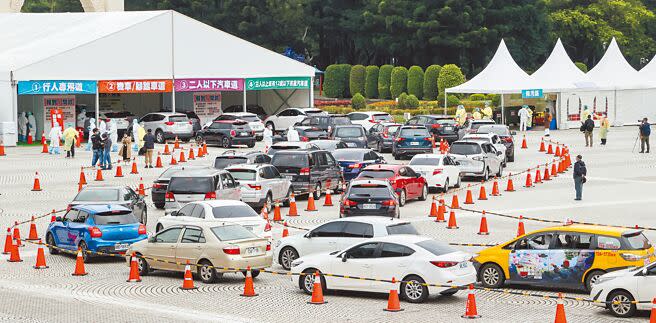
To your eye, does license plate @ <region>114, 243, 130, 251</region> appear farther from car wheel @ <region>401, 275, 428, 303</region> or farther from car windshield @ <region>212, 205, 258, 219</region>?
car wheel @ <region>401, 275, 428, 303</region>

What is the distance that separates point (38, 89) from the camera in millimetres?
56875

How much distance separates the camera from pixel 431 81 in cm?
8794

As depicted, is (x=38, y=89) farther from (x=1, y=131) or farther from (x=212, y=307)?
(x=212, y=307)

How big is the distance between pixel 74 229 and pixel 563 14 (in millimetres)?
88883

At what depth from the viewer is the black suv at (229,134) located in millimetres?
55375

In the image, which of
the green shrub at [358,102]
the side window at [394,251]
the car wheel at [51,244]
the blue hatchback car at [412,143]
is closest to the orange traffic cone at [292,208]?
the car wheel at [51,244]

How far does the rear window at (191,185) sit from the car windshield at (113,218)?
489cm

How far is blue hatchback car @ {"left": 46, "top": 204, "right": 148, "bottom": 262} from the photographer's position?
25750mm

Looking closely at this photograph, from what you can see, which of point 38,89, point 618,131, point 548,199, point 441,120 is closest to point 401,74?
point 618,131

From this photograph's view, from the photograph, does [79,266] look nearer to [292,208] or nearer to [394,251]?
[394,251]

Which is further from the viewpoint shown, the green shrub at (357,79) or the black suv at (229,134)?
the green shrub at (357,79)

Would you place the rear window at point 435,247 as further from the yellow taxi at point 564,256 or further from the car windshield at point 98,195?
the car windshield at point 98,195

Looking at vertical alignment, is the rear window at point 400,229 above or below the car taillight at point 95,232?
above

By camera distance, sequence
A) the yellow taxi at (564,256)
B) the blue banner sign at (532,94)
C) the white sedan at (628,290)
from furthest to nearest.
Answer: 1. the blue banner sign at (532,94)
2. the yellow taxi at (564,256)
3. the white sedan at (628,290)
